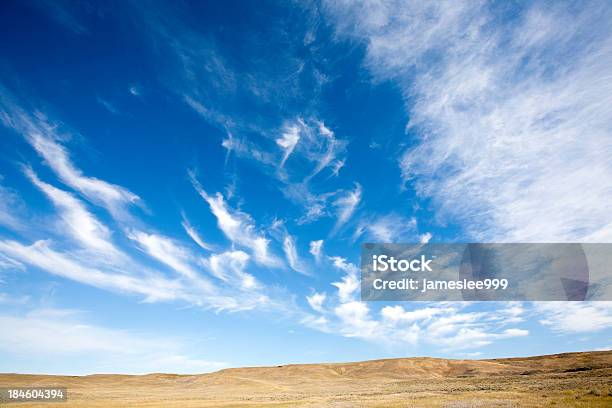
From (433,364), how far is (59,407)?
139 meters

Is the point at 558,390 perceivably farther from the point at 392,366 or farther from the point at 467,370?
the point at 392,366

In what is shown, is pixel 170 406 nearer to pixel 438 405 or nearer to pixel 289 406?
pixel 289 406

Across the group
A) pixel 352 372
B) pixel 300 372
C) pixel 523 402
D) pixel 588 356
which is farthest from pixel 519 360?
pixel 523 402

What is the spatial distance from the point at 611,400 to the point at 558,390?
1060 cm

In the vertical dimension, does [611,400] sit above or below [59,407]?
above

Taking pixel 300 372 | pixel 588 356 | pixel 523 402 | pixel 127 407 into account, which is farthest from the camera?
pixel 300 372

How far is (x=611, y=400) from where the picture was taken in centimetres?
2648

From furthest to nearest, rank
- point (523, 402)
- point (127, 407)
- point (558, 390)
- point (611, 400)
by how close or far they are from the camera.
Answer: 1. point (127, 407)
2. point (558, 390)
3. point (523, 402)
4. point (611, 400)

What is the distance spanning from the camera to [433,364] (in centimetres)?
15075

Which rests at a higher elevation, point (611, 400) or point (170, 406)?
point (611, 400)

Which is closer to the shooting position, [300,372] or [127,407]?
[127,407]

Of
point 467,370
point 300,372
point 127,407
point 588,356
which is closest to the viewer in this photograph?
point 127,407

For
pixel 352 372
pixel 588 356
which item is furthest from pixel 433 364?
pixel 588 356

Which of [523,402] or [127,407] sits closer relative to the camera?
[523,402]
